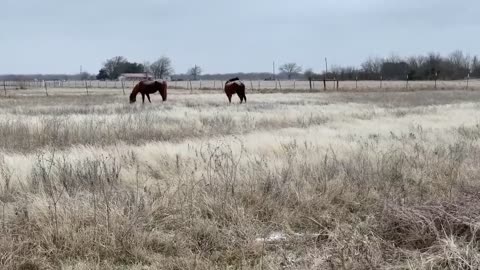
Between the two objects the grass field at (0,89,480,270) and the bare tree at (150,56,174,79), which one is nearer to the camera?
the grass field at (0,89,480,270)

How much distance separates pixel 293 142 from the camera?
33.6ft

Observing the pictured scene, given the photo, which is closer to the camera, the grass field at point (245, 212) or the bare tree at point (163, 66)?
the grass field at point (245, 212)

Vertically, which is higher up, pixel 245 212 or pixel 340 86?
pixel 340 86

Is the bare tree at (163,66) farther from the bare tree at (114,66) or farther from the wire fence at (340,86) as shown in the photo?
the wire fence at (340,86)

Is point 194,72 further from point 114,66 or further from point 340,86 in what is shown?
point 340,86

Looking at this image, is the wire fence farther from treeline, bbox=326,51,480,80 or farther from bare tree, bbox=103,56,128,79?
bare tree, bbox=103,56,128,79

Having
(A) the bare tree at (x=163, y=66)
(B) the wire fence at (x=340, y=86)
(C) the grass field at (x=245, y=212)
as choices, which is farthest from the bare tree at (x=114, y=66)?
(C) the grass field at (x=245, y=212)

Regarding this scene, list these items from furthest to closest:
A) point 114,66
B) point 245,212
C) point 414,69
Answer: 1. point 114,66
2. point 414,69
3. point 245,212

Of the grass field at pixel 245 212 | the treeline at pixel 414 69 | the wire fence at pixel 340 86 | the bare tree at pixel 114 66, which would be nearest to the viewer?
the grass field at pixel 245 212

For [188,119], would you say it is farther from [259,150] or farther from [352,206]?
[352,206]

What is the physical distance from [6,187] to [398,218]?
4383mm

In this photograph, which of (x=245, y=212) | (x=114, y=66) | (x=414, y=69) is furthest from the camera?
(x=114, y=66)

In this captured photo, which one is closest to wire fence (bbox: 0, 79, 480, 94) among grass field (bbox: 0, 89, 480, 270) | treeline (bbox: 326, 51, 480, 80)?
treeline (bbox: 326, 51, 480, 80)

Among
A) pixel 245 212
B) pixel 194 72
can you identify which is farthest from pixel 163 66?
pixel 245 212
